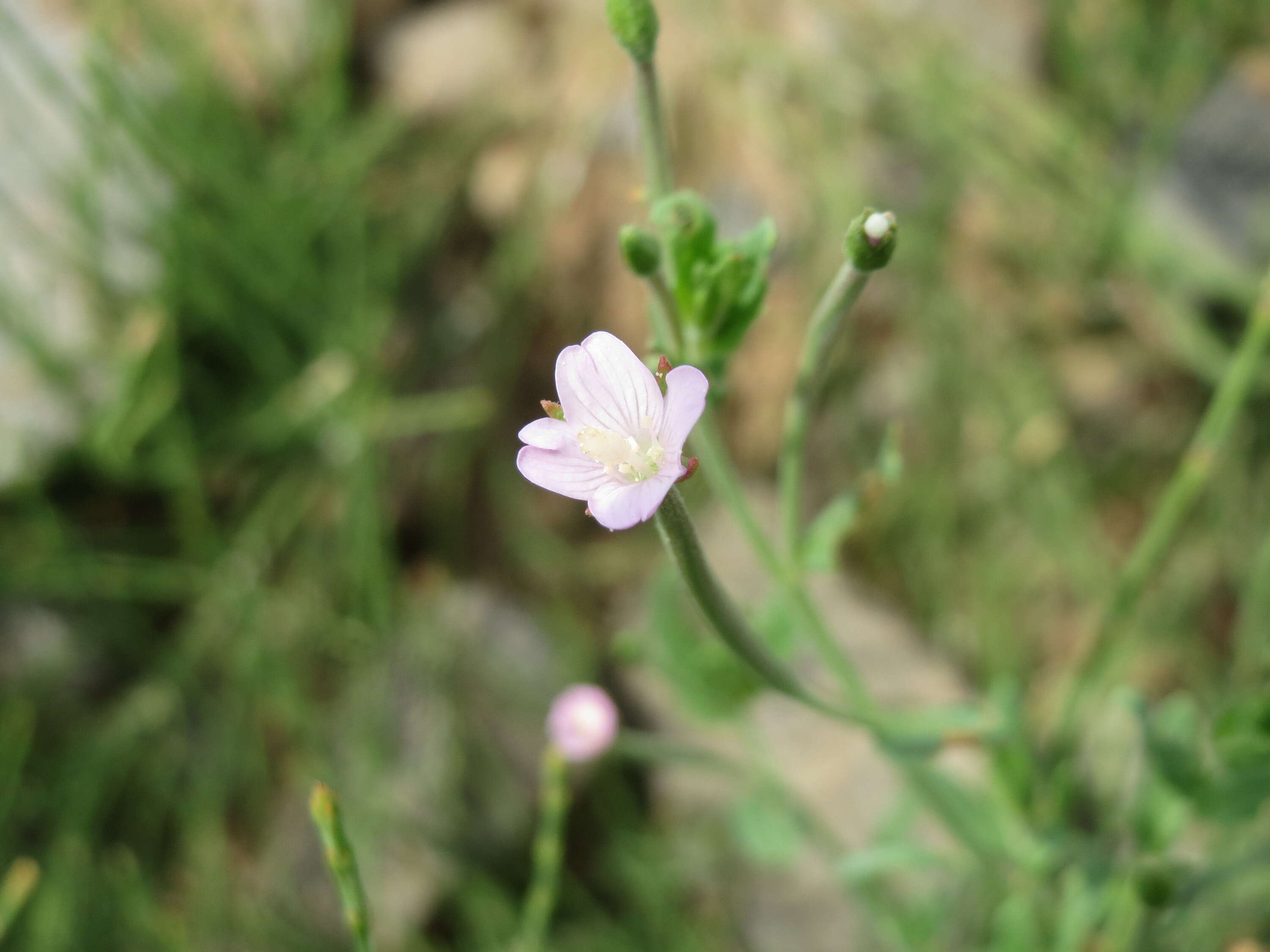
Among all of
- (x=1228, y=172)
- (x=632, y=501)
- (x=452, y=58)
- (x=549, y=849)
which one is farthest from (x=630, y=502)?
(x=452, y=58)

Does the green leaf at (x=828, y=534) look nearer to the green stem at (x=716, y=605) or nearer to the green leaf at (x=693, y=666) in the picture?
the green stem at (x=716, y=605)

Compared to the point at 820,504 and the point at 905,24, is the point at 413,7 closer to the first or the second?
the point at 905,24

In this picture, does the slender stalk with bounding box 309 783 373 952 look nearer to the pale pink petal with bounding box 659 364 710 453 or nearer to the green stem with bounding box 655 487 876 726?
the green stem with bounding box 655 487 876 726

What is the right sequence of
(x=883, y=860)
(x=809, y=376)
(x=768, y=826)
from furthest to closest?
(x=768, y=826), (x=883, y=860), (x=809, y=376)

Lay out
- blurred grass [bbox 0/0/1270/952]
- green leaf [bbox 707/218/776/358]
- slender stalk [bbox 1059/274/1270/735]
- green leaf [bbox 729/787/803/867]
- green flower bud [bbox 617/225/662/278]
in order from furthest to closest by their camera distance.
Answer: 1. blurred grass [bbox 0/0/1270/952]
2. green leaf [bbox 729/787/803/867]
3. slender stalk [bbox 1059/274/1270/735]
4. green leaf [bbox 707/218/776/358]
5. green flower bud [bbox 617/225/662/278]

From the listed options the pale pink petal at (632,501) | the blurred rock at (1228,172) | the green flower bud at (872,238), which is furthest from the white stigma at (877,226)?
the blurred rock at (1228,172)

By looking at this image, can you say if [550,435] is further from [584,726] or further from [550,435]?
[584,726]

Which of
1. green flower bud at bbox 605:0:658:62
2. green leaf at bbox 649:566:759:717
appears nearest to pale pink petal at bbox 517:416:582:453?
green flower bud at bbox 605:0:658:62
